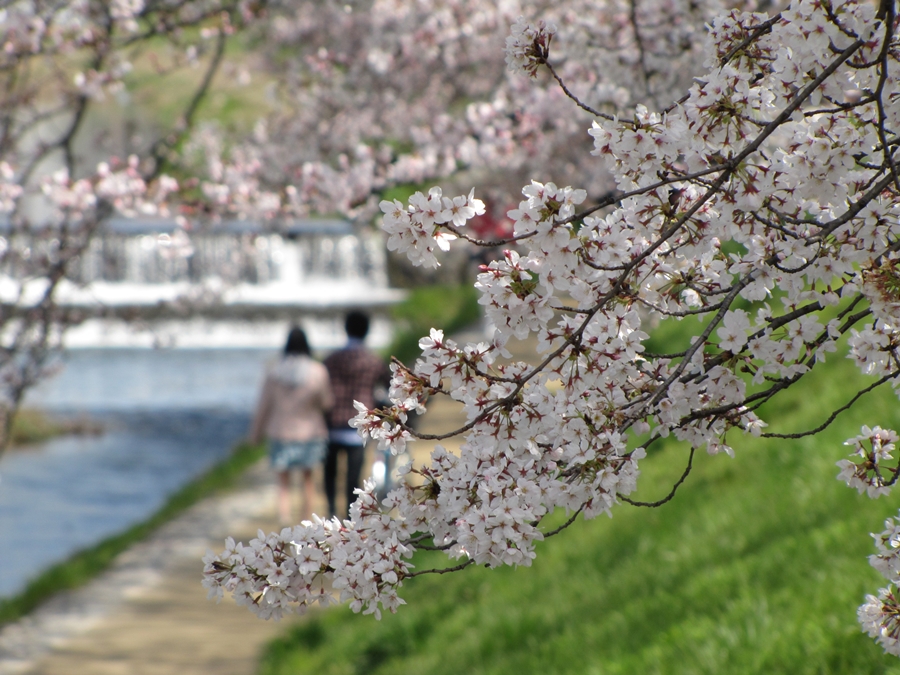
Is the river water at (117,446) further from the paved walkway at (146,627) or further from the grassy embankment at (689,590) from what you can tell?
the grassy embankment at (689,590)

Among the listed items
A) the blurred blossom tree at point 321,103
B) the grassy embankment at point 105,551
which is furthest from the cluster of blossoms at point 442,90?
the grassy embankment at point 105,551

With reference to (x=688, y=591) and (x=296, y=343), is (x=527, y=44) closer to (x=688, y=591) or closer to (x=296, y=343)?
(x=688, y=591)

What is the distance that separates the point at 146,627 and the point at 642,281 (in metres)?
5.64

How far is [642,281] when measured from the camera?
2012 millimetres

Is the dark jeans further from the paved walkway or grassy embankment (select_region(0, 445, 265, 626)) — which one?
grassy embankment (select_region(0, 445, 265, 626))

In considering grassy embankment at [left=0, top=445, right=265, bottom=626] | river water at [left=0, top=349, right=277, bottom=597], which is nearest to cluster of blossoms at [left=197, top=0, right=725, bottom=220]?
grassy embankment at [left=0, top=445, right=265, bottom=626]

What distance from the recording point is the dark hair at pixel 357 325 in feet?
25.5

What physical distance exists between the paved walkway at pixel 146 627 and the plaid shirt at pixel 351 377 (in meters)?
1.62

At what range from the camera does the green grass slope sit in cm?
370

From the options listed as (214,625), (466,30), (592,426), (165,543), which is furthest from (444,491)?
(165,543)

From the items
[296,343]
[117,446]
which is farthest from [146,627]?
[117,446]

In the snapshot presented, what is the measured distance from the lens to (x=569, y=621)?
4930mm

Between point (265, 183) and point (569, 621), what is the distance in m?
5.89

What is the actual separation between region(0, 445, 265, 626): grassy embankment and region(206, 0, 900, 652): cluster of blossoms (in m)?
6.29
